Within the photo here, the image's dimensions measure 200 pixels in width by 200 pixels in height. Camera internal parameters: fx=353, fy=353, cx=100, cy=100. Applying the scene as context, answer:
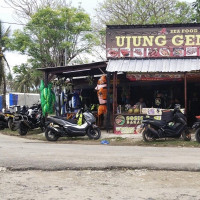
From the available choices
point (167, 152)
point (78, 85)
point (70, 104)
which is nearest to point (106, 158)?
point (167, 152)

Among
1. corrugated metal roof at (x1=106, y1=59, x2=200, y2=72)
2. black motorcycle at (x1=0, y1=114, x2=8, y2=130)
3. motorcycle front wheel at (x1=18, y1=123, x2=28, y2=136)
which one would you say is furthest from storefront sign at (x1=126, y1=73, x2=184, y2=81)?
black motorcycle at (x1=0, y1=114, x2=8, y2=130)

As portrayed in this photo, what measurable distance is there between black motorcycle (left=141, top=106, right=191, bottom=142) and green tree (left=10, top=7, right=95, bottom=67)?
1677 centimetres

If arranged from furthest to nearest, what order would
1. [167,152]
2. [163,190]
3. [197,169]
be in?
[167,152], [197,169], [163,190]

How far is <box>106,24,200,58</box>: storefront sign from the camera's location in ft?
47.7

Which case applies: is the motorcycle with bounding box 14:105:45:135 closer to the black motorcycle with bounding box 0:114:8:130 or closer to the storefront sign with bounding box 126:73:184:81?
the black motorcycle with bounding box 0:114:8:130

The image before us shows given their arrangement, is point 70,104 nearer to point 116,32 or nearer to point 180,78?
point 116,32

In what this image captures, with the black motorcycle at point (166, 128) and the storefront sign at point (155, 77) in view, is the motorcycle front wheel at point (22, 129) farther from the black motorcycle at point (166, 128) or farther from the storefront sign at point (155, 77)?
the black motorcycle at point (166, 128)

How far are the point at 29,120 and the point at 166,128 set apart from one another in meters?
7.40

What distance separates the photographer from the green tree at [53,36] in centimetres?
2783

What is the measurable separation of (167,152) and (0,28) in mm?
24414

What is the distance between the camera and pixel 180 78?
14.9m

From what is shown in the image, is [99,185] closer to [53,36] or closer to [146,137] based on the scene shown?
[146,137]

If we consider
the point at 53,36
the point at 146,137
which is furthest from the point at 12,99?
the point at 146,137

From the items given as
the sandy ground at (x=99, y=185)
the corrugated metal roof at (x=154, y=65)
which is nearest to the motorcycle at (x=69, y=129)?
the corrugated metal roof at (x=154, y=65)
